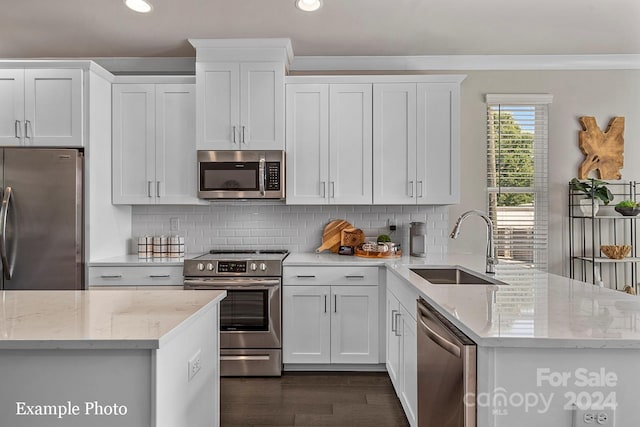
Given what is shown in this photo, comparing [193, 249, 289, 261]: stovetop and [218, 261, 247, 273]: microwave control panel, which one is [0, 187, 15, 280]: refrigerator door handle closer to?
[193, 249, 289, 261]: stovetop

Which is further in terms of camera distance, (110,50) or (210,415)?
(110,50)

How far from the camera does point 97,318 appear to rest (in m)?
1.48

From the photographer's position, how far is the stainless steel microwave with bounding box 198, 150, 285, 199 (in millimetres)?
3582

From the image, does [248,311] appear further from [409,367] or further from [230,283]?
[409,367]

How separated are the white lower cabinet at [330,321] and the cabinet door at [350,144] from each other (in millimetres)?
708

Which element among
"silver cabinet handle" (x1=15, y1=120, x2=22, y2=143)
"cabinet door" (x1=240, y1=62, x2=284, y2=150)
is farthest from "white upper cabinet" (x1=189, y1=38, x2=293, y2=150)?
"silver cabinet handle" (x1=15, y1=120, x2=22, y2=143)

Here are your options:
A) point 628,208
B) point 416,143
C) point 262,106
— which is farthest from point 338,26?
point 628,208

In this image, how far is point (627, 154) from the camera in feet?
12.7

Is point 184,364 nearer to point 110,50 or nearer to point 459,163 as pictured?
point 459,163

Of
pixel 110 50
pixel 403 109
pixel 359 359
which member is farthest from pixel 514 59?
pixel 110 50

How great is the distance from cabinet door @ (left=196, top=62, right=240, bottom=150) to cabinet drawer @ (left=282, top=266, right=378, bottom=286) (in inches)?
45.3

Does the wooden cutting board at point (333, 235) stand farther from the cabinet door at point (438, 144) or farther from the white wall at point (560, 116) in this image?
the white wall at point (560, 116)

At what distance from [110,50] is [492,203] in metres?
3.69

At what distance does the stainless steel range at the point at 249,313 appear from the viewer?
3299 millimetres
